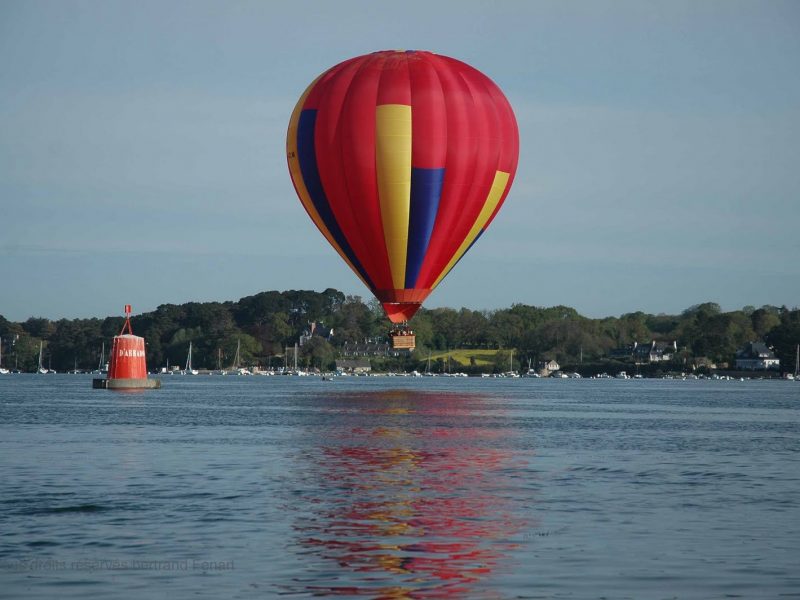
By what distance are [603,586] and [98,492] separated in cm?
1471

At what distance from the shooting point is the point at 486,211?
7188cm

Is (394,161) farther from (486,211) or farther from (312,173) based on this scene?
(486,211)

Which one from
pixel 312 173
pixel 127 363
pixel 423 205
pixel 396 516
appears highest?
pixel 312 173

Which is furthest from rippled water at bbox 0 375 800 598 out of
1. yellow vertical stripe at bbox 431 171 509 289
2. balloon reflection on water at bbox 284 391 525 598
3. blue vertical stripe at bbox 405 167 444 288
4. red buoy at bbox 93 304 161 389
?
red buoy at bbox 93 304 161 389

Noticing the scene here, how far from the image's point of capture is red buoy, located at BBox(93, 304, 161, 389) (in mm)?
101438

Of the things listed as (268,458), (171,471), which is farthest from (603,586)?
(268,458)

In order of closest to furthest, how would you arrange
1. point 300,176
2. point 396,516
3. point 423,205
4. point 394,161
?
point 396,516 < point 394,161 < point 423,205 < point 300,176

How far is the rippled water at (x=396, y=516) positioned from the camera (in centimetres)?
1870

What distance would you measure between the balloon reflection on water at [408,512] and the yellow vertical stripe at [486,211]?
22.9 m

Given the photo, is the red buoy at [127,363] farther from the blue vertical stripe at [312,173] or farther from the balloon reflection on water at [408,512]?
the balloon reflection on water at [408,512]

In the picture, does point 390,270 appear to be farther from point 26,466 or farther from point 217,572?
point 217,572

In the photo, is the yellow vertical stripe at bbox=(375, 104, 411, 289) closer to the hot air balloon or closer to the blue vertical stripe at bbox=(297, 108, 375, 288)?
the hot air balloon

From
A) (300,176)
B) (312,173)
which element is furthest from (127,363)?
(312,173)

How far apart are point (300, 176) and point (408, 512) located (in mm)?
47006
